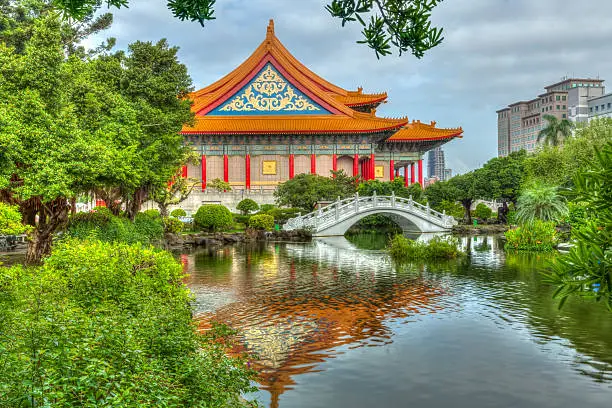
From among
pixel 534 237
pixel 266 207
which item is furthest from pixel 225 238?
pixel 534 237

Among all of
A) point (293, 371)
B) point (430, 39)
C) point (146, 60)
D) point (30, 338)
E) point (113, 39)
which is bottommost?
point (293, 371)

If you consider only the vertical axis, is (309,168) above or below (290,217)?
above

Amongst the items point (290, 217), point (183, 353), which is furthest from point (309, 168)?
point (183, 353)

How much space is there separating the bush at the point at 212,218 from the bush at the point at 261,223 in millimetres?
1361

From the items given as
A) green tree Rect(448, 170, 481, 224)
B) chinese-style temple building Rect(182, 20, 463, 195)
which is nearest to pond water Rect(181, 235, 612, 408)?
green tree Rect(448, 170, 481, 224)

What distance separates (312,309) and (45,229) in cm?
824

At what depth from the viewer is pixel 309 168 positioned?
43.1m

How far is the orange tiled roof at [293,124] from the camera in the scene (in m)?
40.3

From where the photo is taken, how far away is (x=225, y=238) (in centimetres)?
2959

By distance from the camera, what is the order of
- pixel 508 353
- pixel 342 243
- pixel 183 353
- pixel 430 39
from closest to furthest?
pixel 430 39 < pixel 183 353 < pixel 508 353 < pixel 342 243

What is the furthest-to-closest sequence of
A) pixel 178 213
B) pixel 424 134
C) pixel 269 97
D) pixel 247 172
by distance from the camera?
pixel 424 134 → pixel 269 97 → pixel 247 172 → pixel 178 213

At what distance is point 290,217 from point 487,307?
910 inches

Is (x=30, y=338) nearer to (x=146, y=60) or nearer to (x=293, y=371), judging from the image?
(x=293, y=371)

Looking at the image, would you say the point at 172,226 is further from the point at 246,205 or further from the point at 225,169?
the point at 225,169
